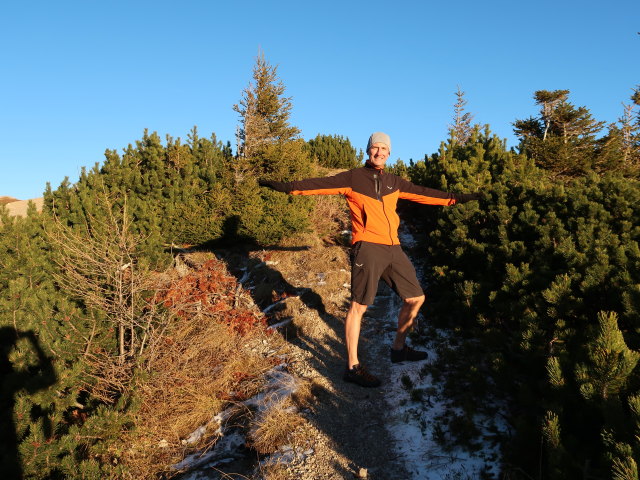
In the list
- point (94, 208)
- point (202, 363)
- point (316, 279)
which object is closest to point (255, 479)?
point (202, 363)

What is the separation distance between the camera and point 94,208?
6699 mm

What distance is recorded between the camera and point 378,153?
422 cm

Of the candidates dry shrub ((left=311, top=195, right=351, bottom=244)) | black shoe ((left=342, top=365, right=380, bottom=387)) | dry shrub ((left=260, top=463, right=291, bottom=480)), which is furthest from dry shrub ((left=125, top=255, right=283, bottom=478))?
dry shrub ((left=311, top=195, right=351, bottom=244))

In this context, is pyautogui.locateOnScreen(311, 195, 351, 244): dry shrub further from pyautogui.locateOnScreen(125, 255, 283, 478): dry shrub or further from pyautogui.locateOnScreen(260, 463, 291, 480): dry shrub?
pyautogui.locateOnScreen(260, 463, 291, 480): dry shrub

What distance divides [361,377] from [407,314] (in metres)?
0.87

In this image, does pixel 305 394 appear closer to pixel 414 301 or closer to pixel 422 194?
pixel 414 301

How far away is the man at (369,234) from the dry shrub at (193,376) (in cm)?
148

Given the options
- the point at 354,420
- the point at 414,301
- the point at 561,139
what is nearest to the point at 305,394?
the point at 354,420

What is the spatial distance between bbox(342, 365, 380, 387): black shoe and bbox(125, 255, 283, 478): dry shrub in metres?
1.13

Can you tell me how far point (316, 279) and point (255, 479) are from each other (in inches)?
190

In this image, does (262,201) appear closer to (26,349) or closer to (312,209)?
(312,209)

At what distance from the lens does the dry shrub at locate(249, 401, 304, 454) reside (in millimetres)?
3561

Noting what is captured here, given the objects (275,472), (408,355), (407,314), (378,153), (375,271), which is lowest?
(275,472)

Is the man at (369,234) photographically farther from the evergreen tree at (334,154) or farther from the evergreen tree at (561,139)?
the evergreen tree at (334,154)
